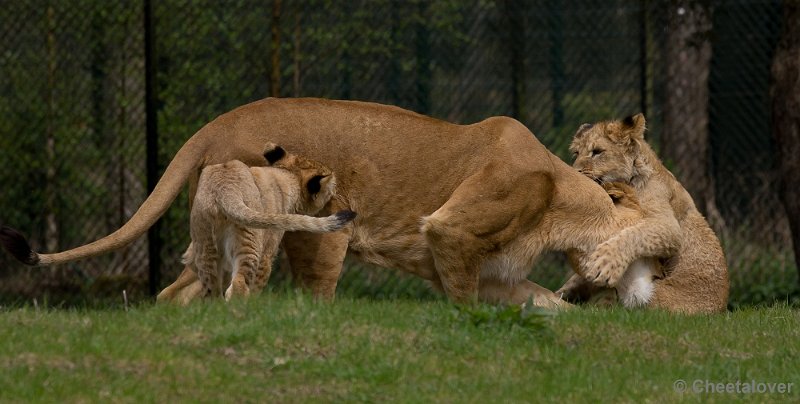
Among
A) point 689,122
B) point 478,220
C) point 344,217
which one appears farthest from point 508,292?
point 689,122

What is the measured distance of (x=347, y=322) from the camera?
6.18m

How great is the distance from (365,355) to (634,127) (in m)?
3.06

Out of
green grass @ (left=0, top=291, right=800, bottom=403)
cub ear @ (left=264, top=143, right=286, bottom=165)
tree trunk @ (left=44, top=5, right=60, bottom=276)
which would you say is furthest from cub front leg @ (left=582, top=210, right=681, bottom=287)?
tree trunk @ (left=44, top=5, right=60, bottom=276)

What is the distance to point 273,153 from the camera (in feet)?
24.2

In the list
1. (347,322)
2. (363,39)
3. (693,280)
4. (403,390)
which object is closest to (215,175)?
(347,322)

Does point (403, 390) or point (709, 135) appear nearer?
point (403, 390)

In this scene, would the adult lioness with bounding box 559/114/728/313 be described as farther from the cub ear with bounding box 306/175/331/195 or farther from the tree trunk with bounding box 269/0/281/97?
the tree trunk with bounding box 269/0/281/97

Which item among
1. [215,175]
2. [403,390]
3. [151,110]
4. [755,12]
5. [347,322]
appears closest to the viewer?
[403,390]

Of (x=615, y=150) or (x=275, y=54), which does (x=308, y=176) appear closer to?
(x=615, y=150)

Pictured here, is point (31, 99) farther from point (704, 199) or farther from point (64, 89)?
point (704, 199)

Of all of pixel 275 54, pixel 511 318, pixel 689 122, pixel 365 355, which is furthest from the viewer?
pixel 689 122

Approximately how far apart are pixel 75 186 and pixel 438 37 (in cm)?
295

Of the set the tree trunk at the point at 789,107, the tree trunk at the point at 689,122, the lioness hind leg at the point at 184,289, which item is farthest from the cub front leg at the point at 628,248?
the tree trunk at the point at 689,122

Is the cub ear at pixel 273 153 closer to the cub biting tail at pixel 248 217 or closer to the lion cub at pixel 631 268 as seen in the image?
the cub biting tail at pixel 248 217
